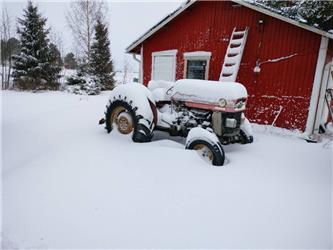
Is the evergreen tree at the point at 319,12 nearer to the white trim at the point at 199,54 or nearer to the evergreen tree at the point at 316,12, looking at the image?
the evergreen tree at the point at 316,12

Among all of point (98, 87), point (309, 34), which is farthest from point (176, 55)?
point (98, 87)

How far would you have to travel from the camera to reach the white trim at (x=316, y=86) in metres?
5.48

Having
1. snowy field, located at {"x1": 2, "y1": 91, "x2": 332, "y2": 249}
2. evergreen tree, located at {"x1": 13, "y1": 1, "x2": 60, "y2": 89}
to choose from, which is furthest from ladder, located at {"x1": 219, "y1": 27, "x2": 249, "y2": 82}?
evergreen tree, located at {"x1": 13, "y1": 1, "x2": 60, "y2": 89}

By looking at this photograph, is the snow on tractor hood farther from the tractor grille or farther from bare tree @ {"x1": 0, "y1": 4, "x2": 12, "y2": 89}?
bare tree @ {"x1": 0, "y1": 4, "x2": 12, "y2": 89}

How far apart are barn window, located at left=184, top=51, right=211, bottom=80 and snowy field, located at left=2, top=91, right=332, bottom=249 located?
13.6ft

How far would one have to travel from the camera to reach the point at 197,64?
7.71m

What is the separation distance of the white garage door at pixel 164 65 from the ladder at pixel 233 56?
2144 mm

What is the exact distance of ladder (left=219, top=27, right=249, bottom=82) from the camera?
20.3ft

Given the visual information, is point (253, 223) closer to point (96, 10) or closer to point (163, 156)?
point (163, 156)

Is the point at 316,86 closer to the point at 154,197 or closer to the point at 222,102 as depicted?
the point at 222,102

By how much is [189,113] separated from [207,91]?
533 mm

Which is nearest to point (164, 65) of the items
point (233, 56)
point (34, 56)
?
point (233, 56)

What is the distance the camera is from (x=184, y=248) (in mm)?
1896

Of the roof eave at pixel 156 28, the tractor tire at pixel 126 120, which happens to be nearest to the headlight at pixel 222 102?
the tractor tire at pixel 126 120
